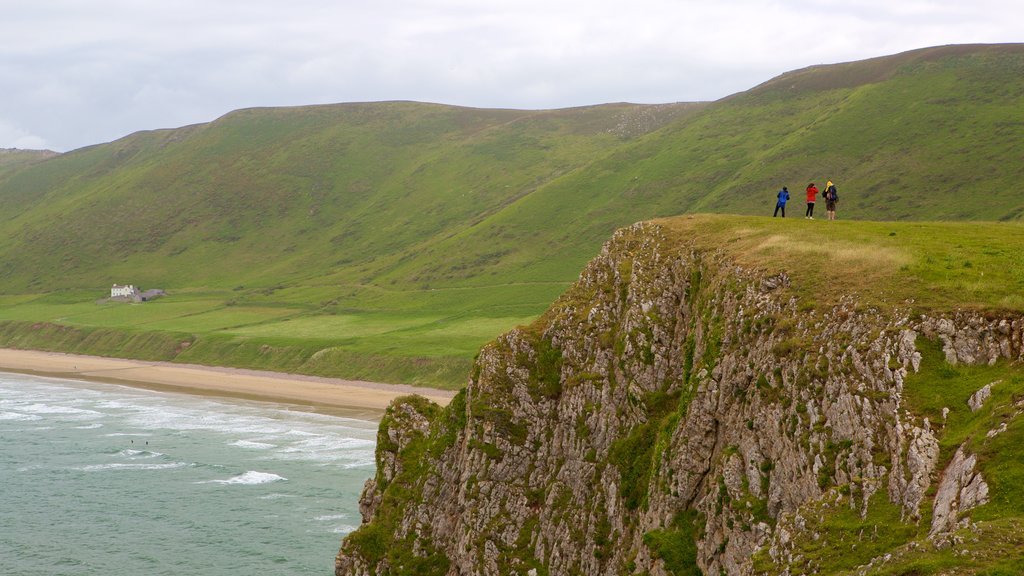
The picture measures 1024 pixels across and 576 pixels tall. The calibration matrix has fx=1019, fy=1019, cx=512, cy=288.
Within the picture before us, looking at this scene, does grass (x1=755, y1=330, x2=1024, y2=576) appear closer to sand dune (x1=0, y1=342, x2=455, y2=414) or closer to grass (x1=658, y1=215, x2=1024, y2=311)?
grass (x1=658, y1=215, x2=1024, y2=311)

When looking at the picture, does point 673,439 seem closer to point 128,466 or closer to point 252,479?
point 252,479

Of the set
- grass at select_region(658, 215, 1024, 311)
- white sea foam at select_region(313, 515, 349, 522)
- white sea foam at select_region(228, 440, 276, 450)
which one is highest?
grass at select_region(658, 215, 1024, 311)

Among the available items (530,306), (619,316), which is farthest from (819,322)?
(530,306)

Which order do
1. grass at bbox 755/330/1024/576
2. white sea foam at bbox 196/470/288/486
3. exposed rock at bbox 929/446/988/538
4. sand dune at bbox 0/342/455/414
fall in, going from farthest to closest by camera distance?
sand dune at bbox 0/342/455/414
white sea foam at bbox 196/470/288/486
exposed rock at bbox 929/446/988/538
grass at bbox 755/330/1024/576

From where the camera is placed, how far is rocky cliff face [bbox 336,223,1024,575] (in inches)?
978

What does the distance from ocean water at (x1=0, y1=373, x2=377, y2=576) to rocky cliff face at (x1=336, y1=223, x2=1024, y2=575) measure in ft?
71.9

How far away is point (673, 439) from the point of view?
110 feet

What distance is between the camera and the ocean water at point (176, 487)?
64.4 m

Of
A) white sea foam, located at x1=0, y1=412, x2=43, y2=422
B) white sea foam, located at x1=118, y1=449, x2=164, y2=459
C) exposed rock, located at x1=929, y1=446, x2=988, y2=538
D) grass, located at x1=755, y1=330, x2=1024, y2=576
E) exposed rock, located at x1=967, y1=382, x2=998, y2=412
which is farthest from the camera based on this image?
white sea foam, located at x1=0, y1=412, x2=43, y2=422

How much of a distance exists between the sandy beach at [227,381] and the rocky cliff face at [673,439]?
7654cm

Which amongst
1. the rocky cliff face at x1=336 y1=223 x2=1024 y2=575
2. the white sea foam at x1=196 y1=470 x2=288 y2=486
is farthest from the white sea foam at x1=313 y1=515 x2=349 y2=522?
the rocky cliff face at x1=336 y1=223 x2=1024 y2=575

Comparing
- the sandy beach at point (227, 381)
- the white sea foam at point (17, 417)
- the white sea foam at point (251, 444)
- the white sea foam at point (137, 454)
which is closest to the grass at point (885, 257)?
the white sea foam at point (251, 444)

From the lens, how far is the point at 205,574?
60781 mm

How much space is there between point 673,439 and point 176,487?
61126 millimetres
